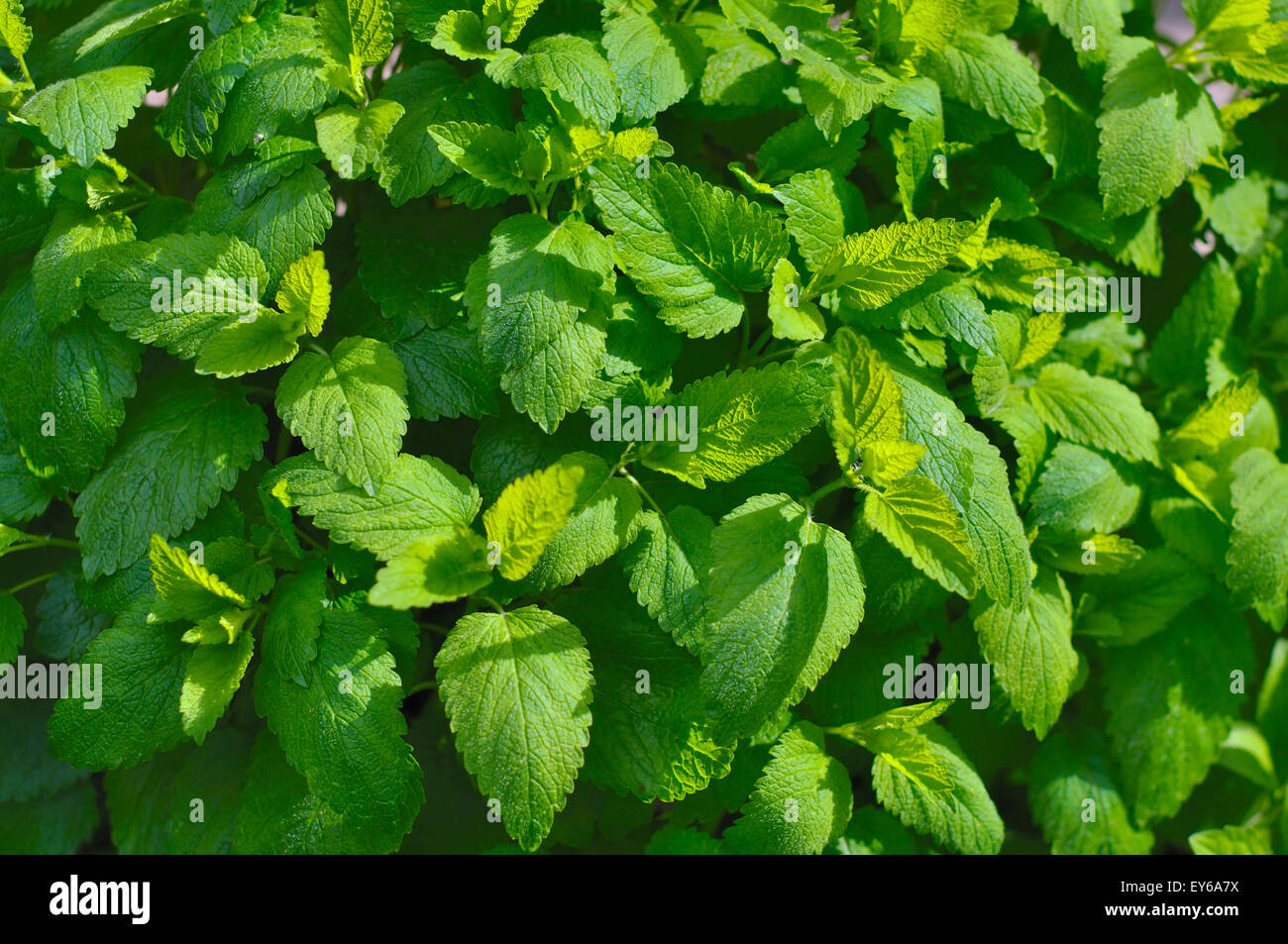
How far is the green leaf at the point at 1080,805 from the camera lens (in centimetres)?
170

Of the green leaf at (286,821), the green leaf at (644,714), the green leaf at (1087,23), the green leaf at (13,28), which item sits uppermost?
the green leaf at (1087,23)

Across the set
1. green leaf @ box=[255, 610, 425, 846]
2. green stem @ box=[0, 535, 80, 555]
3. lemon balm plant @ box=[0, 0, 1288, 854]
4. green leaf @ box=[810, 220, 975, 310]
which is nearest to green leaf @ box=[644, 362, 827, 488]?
lemon balm plant @ box=[0, 0, 1288, 854]

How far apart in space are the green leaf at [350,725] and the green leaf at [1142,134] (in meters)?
1.29

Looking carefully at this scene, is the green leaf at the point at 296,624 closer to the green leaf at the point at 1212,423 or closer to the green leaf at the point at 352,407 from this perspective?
the green leaf at the point at 352,407

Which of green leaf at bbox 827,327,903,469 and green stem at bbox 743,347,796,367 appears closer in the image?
green leaf at bbox 827,327,903,469

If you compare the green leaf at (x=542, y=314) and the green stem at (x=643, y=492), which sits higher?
the green leaf at (x=542, y=314)

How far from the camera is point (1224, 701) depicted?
1.75 meters

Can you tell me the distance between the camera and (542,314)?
1.28 meters

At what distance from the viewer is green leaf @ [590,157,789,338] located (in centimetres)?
135

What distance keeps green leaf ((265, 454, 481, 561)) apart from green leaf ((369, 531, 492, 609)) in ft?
0.10

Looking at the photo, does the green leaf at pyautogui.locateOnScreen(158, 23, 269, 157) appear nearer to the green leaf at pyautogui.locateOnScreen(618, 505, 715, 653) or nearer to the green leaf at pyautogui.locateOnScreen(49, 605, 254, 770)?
the green leaf at pyautogui.locateOnScreen(49, 605, 254, 770)

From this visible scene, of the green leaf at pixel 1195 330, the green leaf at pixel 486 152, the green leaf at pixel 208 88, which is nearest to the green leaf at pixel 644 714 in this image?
the green leaf at pixel 486 152

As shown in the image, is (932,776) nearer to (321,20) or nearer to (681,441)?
(681,441)
